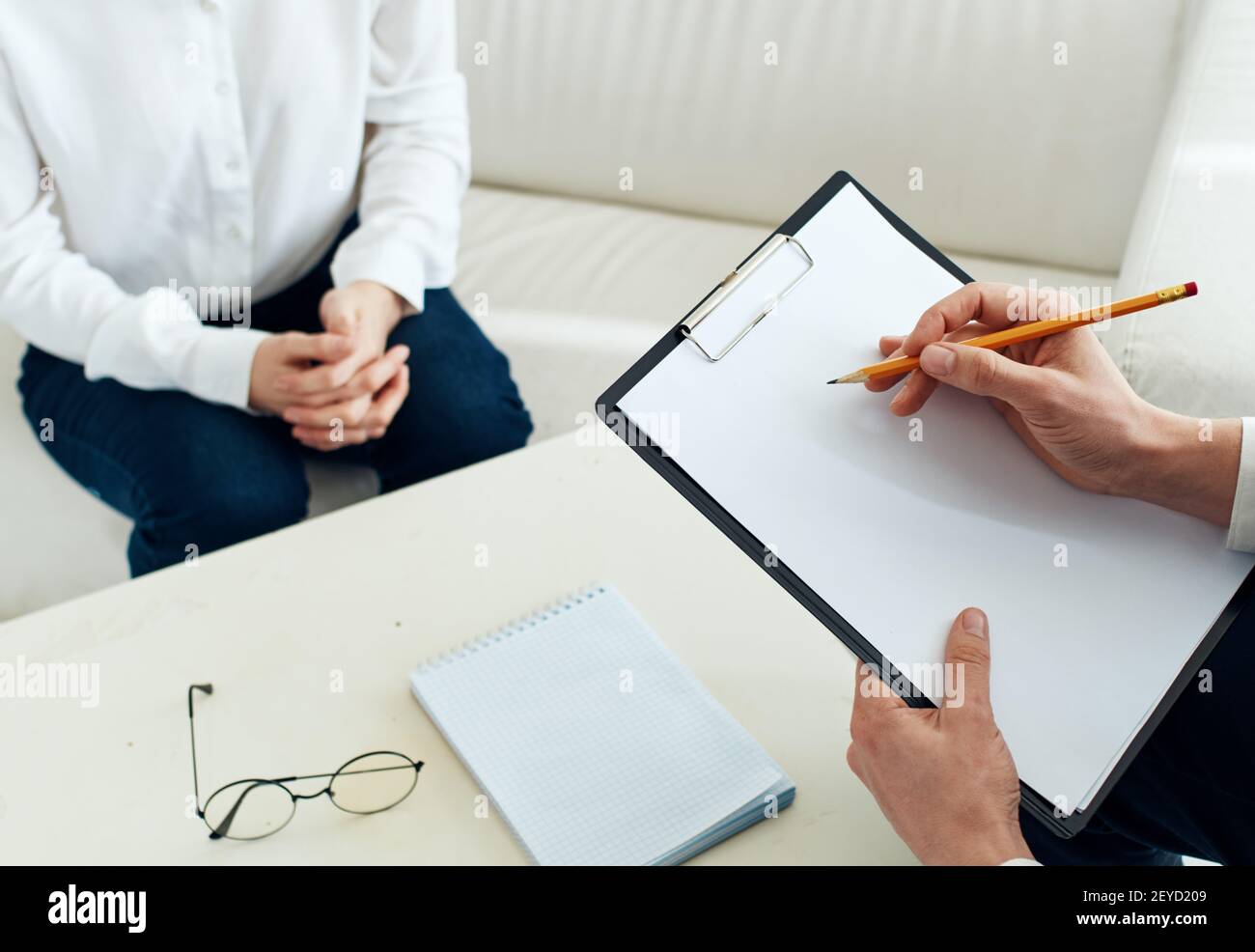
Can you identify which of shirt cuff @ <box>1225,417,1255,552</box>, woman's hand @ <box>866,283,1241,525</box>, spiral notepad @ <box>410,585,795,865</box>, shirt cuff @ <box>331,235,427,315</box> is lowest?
spiral notepad @ <box>410,585,795,865</box>

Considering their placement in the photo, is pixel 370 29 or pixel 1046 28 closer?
pixel 370 29

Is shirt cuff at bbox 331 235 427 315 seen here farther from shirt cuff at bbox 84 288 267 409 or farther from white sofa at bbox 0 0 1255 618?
white sofa at bbox 0 0 1255 618

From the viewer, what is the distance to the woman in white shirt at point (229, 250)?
3.86 feet

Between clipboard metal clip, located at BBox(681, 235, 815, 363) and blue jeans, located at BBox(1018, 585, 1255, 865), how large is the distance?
16.4 inches

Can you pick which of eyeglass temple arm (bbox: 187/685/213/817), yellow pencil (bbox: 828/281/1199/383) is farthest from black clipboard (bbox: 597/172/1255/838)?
eyeglass temple arm (bbox: 187/685/213/817)

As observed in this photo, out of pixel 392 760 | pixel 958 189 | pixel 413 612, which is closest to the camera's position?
pixel 392 760

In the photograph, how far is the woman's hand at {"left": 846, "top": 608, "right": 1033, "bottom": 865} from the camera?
722 millimetres

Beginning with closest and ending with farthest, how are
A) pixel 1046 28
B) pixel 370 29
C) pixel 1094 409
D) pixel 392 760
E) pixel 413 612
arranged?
1. pixel 1094 409
2. pixel 392 760
3. pixel 413 612
4. pixel 370 29
5. pixel 1046 28

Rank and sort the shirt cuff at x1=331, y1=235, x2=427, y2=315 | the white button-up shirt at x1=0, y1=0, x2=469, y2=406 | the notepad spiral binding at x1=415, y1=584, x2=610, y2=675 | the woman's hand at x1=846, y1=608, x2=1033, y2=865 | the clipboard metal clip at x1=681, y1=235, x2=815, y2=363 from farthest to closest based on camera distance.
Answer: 1. the shirt cuff at x1=331, y1=235, x2=427, y2=315
2. the white button-up shirt at x1=0, y1=0, x2=469, y2=406
3. the notepad spiral binding at x1=415, y1=584, x2=610, y2=675
4. the clipboard metal clip at x1=681, y1=235, x2=815, y2=363
5. the woman's hand at x1=846, y1=608, x2=1033, y2=865

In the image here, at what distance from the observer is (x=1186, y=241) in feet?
4.16
